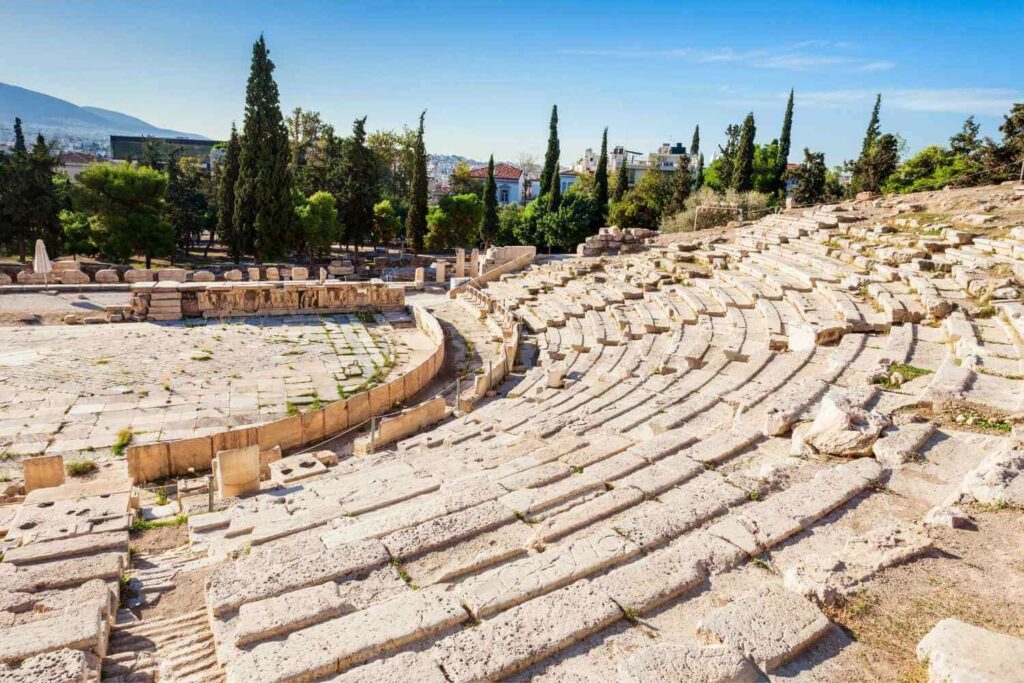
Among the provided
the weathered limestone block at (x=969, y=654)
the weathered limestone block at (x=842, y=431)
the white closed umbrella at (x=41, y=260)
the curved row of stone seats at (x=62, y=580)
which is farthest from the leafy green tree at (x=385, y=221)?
the weathered limestone block at (x=969, y=654)

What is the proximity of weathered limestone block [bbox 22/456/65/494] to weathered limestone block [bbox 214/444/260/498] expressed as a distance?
2.07 meters

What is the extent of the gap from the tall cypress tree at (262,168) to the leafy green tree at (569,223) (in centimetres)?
1487

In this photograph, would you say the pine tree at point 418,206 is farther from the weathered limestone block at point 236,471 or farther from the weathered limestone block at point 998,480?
the weathered limestone block at point 998,480

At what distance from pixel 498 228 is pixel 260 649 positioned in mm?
38331

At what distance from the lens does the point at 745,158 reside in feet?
132

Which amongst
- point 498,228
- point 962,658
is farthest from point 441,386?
point 498,228

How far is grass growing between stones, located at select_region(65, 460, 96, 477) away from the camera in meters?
9.52

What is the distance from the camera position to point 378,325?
20406 mm

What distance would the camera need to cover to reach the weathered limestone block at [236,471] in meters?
7.80

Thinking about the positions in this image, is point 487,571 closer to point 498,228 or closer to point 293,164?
point 498,228

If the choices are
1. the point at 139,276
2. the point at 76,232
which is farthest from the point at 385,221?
the point at 139,276

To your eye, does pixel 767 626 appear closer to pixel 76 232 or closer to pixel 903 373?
pixel 903 373

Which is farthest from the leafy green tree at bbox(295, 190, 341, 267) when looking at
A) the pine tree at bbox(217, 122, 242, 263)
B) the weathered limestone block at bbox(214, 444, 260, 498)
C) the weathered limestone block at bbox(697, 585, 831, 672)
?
the weathered limestone block at bbox(697, 585, 831, 672)

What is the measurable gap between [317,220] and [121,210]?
8.73 m
